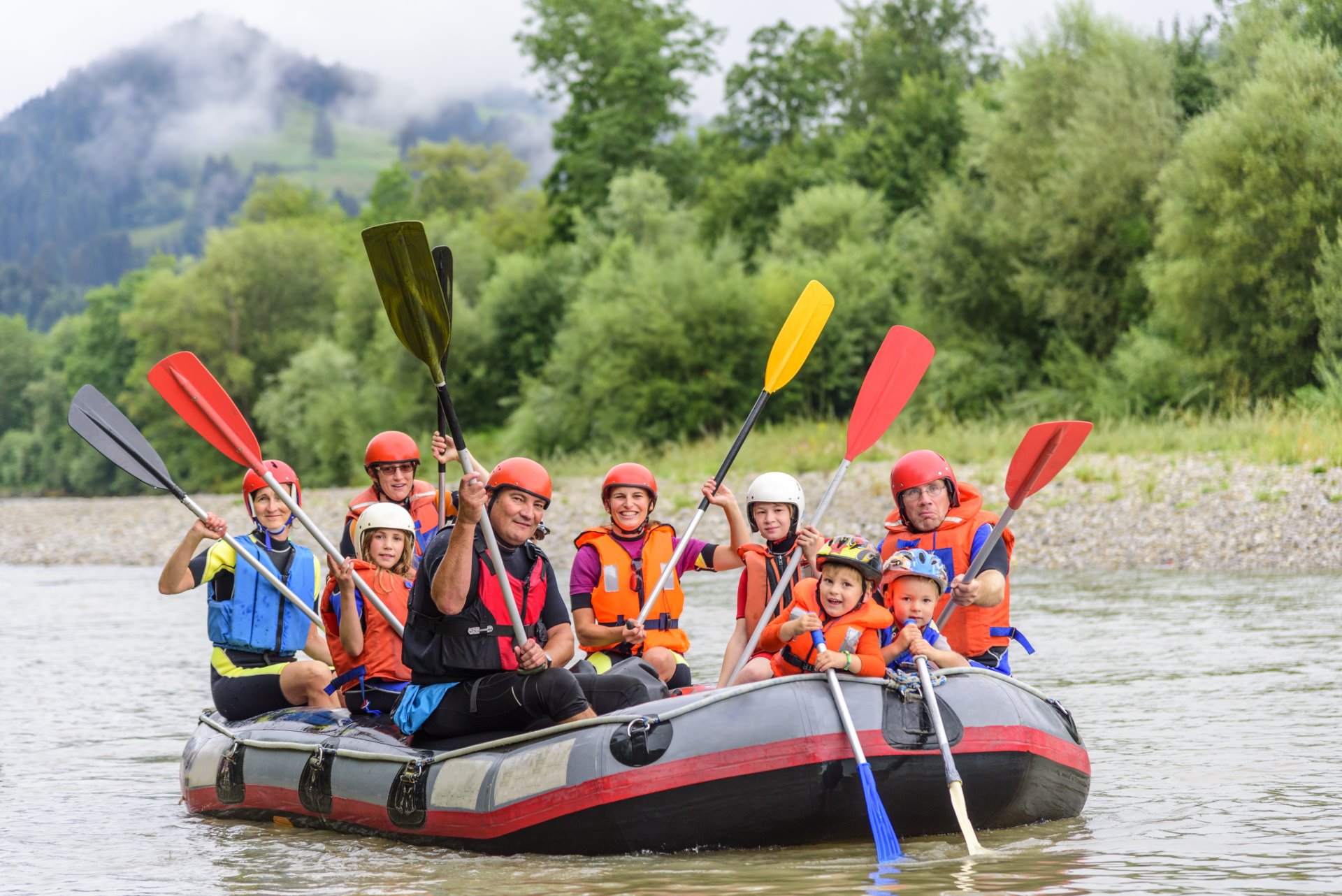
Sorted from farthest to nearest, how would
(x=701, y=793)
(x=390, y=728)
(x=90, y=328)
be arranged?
1. (x=90, y=328)
2. (x=390, y=728)
3. (x=701, y=793)

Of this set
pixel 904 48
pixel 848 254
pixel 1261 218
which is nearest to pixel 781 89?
pixel 904 48

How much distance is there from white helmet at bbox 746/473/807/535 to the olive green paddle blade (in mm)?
1246

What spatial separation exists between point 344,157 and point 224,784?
603ft

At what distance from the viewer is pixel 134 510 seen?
30.3 metres

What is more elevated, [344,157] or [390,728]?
[344,157]

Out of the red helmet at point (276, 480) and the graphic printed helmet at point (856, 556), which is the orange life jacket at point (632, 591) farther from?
the red helmet at point (276, 480)

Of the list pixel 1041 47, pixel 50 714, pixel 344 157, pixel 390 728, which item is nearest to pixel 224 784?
pixel 390 728

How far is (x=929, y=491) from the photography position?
5.40 meters

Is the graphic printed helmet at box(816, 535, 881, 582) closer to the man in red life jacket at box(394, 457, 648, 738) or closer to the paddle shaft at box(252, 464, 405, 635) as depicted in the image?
the man in red life jacket at box(394, 457, 648, 738)

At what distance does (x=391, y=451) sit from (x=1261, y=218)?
635 inches

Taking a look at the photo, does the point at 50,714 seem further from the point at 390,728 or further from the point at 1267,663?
the point at 1267,663

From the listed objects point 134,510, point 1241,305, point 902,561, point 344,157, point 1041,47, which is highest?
point 344,157

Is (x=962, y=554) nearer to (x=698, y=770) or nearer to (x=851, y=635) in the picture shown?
(x=851, y=635)

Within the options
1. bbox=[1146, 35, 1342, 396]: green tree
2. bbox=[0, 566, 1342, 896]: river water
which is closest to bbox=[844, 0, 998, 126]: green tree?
bbox=[1146, 35, 1342, 396]: green tree
